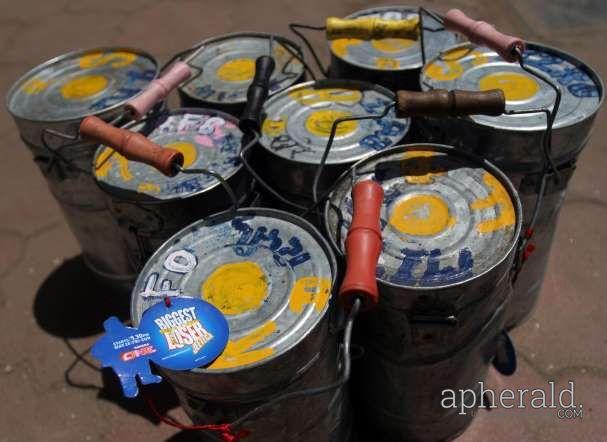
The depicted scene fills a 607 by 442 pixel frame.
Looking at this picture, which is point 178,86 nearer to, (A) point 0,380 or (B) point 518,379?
(A) point 0,380

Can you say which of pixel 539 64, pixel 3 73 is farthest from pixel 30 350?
pixel 3 73

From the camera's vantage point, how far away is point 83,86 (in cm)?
209

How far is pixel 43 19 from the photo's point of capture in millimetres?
4520

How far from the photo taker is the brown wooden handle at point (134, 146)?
148 cm

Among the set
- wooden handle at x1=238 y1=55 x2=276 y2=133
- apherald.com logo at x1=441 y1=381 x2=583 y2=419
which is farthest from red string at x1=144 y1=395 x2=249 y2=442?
apherald.com logo at x1=441 y1=381 x2=583 y2=419

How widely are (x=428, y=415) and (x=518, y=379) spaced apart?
0.50 meters

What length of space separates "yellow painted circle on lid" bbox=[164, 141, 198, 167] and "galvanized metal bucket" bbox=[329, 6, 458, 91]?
23.8 inches

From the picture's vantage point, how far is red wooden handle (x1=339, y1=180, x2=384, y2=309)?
115 cm

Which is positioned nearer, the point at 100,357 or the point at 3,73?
the point at 100,357

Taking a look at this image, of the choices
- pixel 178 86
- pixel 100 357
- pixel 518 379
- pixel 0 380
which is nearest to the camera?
pixel 100 357

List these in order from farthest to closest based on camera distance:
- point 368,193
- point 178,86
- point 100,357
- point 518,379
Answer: point 518,379, point 178,86, point 368,193, point 100,357

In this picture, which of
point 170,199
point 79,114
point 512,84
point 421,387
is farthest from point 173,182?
point 512,84

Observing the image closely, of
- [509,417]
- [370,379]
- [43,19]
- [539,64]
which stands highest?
[539,64]

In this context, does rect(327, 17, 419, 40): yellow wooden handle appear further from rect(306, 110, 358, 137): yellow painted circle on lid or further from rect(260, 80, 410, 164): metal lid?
rect(306, 110, 358, 137): yellow painted circle on lid
